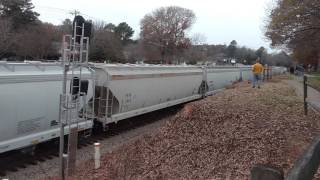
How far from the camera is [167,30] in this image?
398ft

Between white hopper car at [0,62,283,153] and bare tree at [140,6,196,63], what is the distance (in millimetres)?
92268

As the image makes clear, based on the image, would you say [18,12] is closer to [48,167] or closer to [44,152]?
[44,152]

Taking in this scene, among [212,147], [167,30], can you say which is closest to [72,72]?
[212,147]

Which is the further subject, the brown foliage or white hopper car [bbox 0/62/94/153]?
the brown foliage

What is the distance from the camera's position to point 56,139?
13.9 metres

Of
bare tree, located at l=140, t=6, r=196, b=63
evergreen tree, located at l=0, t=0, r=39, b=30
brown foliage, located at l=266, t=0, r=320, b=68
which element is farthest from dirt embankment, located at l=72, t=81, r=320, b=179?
bare tree, located at l=140, t=6, r=196, b=63

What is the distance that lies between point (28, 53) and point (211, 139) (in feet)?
233

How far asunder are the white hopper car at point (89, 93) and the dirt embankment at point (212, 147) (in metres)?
2.59

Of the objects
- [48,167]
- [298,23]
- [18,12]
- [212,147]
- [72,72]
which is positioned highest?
[18,12]

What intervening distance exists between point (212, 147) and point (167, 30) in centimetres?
11442

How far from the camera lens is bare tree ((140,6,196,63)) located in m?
119

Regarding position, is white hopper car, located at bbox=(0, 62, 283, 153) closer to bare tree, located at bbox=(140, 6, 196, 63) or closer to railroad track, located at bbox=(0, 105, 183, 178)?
railroad track, located at bbox=(0, 105, 183, 178)

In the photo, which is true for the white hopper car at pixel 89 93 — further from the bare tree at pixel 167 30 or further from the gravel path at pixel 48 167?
the bare tree at pixel 167 30

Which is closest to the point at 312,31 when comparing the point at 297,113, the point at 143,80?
the point at 143,80
